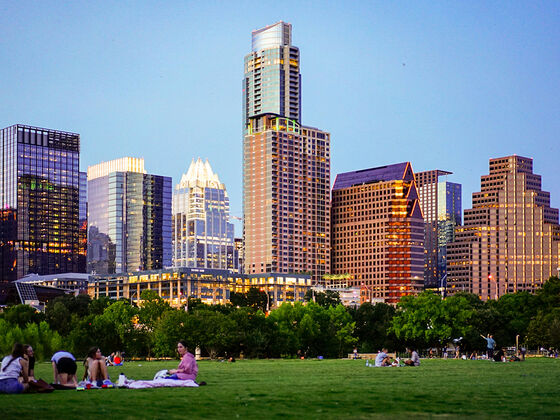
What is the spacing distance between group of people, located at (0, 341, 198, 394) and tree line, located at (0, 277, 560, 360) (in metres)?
73.0

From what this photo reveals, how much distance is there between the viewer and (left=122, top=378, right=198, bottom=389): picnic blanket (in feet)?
103

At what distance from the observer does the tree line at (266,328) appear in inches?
4333

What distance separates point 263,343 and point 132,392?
89.9m

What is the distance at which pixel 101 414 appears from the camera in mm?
21141

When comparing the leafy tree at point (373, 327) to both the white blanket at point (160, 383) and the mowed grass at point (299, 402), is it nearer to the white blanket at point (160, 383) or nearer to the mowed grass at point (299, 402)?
the white blanket at point (160, 383)

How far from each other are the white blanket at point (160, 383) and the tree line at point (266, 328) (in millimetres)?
74495

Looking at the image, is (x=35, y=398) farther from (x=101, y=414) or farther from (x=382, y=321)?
(x=382, y=321)

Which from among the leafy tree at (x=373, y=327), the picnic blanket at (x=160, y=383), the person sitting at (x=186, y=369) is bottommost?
the leafy tree at (x=373, y=327)

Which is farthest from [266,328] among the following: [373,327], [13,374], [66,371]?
[13,374]

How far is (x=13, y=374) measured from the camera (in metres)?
28.2

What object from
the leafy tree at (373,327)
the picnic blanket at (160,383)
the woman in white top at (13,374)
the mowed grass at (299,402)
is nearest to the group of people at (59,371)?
the woman in white top at (13,374)

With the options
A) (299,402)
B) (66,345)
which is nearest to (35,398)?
(299,402)

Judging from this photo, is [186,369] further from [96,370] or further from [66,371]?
[66,371]

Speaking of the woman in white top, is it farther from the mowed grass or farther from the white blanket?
the white blanket
